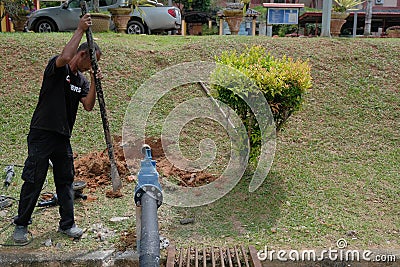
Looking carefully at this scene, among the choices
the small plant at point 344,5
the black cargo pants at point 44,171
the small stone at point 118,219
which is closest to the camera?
the black cargo pants at point 44,171

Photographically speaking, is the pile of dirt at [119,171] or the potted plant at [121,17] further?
the potted plant at [121,17]

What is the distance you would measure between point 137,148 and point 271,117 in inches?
74.1

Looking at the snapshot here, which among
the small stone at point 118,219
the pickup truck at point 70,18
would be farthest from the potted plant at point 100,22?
the small stone at point 118,219

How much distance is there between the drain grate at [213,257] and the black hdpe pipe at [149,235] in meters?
0.73

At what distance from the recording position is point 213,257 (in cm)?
389

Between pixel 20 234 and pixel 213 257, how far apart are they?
169cm

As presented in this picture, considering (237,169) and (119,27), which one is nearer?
(237,169)

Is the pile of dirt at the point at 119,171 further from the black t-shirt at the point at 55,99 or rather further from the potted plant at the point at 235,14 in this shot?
the potted plant at the point at 235,14

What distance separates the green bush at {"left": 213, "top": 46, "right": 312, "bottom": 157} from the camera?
5.19 meters

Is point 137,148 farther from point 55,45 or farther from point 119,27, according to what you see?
point 119,27

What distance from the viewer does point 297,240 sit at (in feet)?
13.9

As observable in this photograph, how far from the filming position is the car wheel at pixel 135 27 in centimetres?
1285

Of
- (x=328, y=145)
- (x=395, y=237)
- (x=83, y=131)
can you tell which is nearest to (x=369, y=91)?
(x=328, y=145)

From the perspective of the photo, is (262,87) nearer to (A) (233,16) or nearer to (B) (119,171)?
(B) (119,171)
